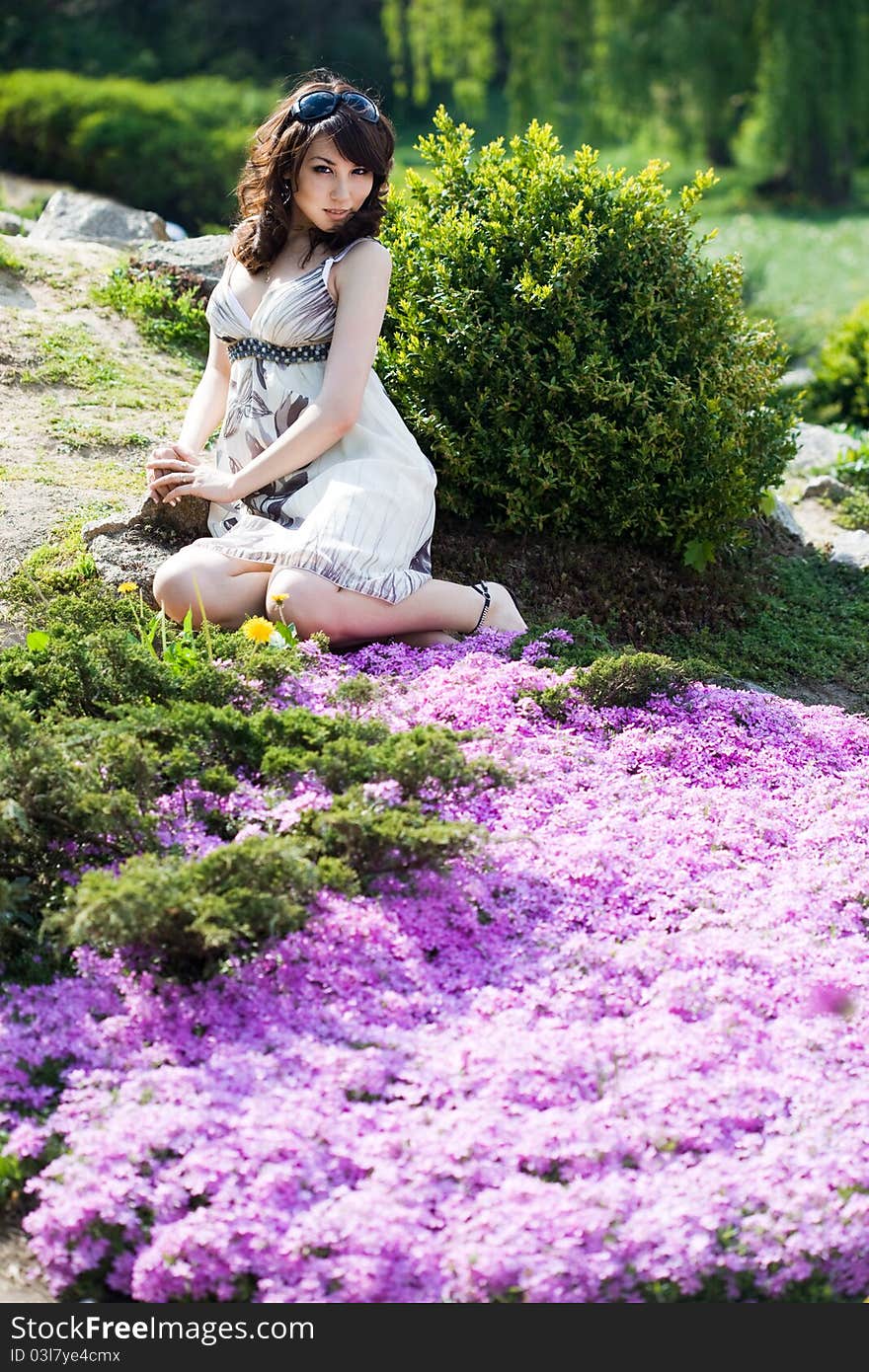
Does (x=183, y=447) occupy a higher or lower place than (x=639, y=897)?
higher

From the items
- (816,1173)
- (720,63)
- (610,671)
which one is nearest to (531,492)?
(610,671)

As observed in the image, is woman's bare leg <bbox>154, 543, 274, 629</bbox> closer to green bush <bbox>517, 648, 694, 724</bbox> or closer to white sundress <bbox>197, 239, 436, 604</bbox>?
white sundress <bbox>197, 239, 436, 604</bbox>

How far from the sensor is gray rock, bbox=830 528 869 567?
6.45m

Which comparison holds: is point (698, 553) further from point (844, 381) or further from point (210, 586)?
point (844, 381)

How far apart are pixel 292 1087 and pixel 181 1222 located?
0.36 metres

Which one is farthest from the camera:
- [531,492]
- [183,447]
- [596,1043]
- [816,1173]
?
[531,492]

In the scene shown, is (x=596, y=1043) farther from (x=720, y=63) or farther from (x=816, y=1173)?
(x=720, y=63)

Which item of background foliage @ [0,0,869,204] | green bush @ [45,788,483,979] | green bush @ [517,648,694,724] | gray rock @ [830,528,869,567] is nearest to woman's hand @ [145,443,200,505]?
green bush @ [517,648,694,724]

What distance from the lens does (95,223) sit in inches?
330

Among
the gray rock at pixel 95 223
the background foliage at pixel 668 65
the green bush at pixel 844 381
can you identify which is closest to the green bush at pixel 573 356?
the gray rock at pixel 95 223

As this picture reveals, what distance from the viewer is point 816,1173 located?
102 inches

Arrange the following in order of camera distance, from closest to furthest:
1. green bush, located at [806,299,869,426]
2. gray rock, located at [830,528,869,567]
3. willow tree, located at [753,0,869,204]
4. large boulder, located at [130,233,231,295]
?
gray rock, located at [830,528,869,567]
large boulder, located at [130,233,231,295]
green bush, located at [806,299,869,426]
willow tree, located at [753,0,869,204]

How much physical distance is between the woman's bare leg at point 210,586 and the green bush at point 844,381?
5888 millimetres

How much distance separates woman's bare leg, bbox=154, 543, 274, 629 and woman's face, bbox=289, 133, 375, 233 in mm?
1094
